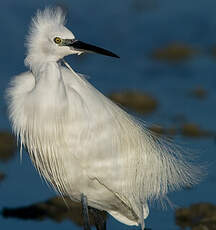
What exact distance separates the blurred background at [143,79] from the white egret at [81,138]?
1.71 feet

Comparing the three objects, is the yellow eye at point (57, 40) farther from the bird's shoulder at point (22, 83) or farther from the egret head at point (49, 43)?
the bird's shoulder at point (22, 83)

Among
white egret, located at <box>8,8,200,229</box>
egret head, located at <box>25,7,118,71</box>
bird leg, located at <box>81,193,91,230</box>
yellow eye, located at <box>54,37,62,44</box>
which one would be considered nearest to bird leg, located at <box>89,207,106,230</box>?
white egret, located at <box>8,8,200,229</box>

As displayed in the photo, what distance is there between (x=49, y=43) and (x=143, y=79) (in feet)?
23.6

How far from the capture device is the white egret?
262 inches

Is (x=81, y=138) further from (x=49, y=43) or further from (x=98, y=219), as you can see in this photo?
(x=98, y=219)

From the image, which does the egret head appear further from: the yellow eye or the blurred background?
the blurred background

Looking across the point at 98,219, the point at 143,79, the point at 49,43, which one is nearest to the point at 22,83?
the point at 49,43

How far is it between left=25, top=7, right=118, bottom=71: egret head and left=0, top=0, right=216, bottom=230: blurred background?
2.00 feet

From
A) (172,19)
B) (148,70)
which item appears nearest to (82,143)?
(148,70)

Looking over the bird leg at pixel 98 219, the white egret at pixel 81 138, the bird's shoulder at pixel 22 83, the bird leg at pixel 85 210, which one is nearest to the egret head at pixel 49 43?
the white egret at pixel 81 138

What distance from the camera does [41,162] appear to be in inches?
278

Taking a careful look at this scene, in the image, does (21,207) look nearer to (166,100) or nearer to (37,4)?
(166,100)

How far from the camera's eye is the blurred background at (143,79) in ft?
28.8

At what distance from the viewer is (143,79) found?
45.2 feet
